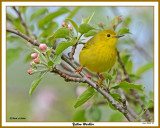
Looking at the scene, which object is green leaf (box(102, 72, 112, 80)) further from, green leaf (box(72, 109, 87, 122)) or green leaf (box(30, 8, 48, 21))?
green leaf (box(30, 8, 48, 21))

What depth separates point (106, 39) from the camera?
402cm

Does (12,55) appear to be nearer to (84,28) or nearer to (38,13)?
(38,13)

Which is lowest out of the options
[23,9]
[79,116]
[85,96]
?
[79,116]

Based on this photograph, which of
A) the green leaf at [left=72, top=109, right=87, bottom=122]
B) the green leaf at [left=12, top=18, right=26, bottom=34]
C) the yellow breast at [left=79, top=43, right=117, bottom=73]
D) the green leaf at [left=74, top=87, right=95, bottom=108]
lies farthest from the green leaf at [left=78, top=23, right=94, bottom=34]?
the green leaf at [left=72, top=109, right=87, bottom=122]

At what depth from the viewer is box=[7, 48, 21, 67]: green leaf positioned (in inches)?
152

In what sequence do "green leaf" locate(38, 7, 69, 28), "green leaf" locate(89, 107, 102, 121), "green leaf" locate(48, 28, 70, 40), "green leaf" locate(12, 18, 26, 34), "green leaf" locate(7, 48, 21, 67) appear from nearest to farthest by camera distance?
"green leaf" locate(48, 28, 70, 40) < "green leaf" locate(38, 7, 69, 28) < "green leaf" locate(89, 107, 102, 121) < "green leaf" locate(12, 18, 26, 34) < "green leaf" locate(7, 48, 21, 67)

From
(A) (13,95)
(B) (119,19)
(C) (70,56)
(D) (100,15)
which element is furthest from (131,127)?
(A) (13,95)

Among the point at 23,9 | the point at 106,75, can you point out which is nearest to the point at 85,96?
the point at 106,75

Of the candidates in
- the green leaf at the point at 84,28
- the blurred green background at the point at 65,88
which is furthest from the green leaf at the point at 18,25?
the green leaf at the point at 84,28

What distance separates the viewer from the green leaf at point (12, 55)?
12.7 feet

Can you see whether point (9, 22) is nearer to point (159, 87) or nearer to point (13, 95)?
point (13, 95)

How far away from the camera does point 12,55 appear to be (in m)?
3.91

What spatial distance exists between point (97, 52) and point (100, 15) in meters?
2.01

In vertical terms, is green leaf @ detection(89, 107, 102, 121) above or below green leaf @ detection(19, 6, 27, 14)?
below
